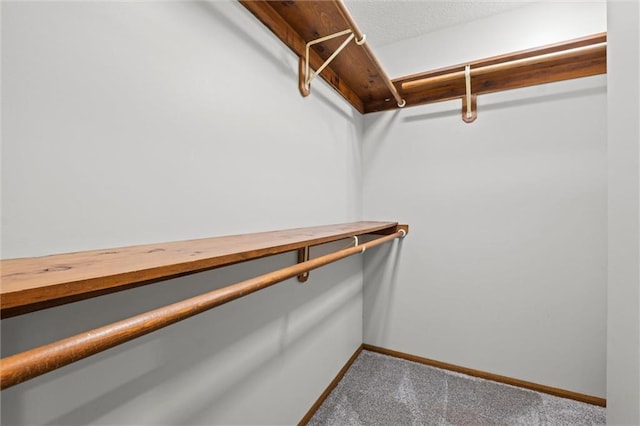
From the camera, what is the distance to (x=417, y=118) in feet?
5.90

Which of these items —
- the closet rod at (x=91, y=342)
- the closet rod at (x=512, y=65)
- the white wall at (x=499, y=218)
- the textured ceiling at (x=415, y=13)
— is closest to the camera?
the closet rod at (x=91, y=342)

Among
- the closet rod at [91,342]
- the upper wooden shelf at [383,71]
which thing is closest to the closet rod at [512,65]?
the upper wooden shelf at [383,71]

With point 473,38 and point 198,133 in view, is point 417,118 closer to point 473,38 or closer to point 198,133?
point 473,38

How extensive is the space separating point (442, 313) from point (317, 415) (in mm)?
971

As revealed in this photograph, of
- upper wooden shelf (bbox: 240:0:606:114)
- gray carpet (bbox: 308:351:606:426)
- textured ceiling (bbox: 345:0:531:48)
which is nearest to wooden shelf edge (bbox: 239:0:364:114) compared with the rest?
upper wooden shelf (bbox: 240:0:606:114)

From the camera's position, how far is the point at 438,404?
1417 mm

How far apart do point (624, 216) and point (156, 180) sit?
1.13 metres

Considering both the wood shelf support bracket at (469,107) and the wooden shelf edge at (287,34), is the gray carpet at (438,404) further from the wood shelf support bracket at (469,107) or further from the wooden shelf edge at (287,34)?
the wooden shelf edge at (287,34)

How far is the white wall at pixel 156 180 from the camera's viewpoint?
0.49 metres

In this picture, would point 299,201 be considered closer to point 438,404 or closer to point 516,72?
point 438,404

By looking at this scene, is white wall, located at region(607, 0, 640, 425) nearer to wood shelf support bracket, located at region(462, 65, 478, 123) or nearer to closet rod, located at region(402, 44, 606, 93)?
closet rod, located at region(402, 44, 606, 93)

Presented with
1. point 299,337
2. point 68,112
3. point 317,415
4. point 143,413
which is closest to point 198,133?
point 68,112

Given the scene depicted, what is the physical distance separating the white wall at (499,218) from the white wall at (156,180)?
0.86m

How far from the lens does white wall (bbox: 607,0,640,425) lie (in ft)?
1.85
